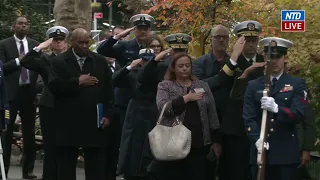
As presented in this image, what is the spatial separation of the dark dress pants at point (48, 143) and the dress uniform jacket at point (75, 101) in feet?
5.42

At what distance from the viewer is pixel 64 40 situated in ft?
42.9

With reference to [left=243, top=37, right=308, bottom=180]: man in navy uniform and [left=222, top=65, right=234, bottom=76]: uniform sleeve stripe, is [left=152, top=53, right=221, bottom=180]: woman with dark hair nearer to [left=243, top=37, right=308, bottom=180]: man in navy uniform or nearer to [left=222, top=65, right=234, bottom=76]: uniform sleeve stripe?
[left=222, top=65, right=234, bottom=76]: uniform sleeve stripe

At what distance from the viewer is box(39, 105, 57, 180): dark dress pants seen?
13.1m

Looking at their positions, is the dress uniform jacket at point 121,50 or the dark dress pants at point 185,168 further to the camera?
the dress uniform jacket at point 121,50

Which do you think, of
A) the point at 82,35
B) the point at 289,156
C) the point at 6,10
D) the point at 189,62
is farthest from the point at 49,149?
the point at 6,10

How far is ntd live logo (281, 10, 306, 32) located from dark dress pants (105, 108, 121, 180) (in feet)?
9.42

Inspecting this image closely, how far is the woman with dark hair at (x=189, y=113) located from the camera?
34.8 ft

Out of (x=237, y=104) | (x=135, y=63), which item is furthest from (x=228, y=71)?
(x=135, y=63)

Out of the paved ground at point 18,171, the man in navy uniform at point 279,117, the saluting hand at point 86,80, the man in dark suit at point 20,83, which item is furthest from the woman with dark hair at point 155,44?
the paved ground at point 18,171

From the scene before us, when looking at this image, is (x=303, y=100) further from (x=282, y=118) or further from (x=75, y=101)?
(x=75, y=101)

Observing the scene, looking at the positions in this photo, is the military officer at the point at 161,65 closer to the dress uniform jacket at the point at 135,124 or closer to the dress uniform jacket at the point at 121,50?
the dress uniform jacket at the point at 135,124

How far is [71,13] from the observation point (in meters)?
20.3

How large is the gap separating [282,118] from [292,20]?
4.21 metres

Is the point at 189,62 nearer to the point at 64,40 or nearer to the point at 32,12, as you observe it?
the point at 64,40
